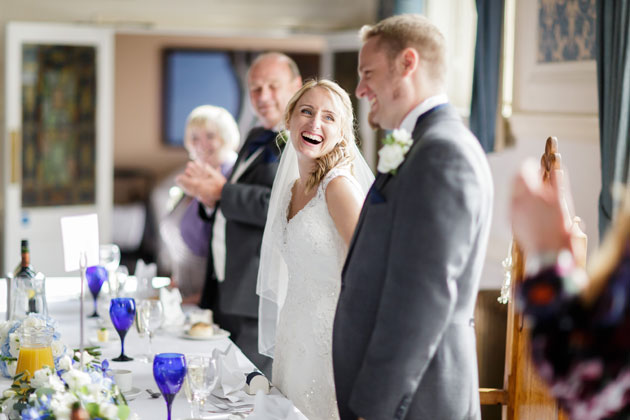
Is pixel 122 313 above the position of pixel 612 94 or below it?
below

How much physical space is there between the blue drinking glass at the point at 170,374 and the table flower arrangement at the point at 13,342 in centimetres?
47

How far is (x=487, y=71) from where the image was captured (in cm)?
453

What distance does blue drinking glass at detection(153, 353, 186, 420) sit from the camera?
1.57m

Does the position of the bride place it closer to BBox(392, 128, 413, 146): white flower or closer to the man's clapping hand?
BBox(392, 128, 413, 146): white flower

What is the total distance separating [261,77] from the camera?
315 centimetres

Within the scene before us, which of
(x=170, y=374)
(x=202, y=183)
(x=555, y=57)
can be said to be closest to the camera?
(x=170, y=374)

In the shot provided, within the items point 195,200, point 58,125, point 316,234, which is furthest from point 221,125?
point 58,125

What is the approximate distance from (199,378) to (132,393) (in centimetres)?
34

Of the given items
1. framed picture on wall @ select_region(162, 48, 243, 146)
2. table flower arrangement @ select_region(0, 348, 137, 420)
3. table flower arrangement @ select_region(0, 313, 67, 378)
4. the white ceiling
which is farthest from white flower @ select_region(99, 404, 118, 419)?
framed picture on wall @ select_region(162, 48, 243, 146)

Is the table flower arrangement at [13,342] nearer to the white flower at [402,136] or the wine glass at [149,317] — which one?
the wine glass at [149,317]

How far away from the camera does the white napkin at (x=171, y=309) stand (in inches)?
99.3

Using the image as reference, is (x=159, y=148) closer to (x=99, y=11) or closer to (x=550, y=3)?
(x=99, y=11)

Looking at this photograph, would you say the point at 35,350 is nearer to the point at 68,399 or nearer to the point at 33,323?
the point at 33,323

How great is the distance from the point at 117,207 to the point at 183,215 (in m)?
5.42
